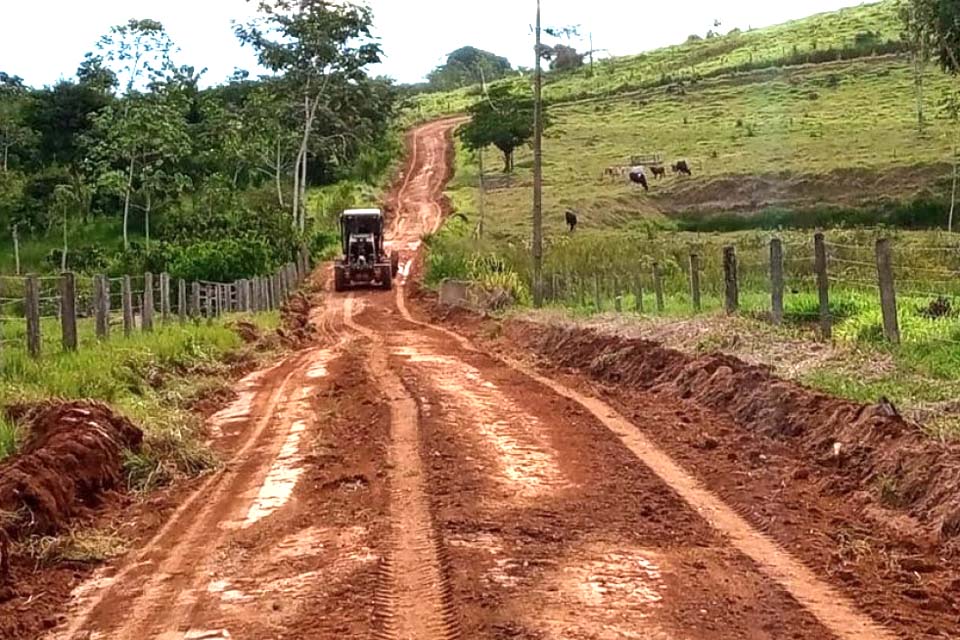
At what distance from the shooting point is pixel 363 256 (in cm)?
4709

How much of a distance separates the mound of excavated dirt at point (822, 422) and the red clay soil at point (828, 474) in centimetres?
2

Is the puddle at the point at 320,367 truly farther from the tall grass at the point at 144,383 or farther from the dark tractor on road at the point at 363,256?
the dark tractor on road at the point at 363,256

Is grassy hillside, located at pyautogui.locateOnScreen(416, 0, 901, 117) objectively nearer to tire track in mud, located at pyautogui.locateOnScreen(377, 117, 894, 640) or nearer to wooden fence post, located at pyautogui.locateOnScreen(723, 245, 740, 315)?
wooden fence post, located at pyautogui.locateOnScreen(723, 245, 740, 315)

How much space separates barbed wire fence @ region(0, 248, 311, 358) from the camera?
18000 mm

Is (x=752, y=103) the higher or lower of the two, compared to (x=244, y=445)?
higher

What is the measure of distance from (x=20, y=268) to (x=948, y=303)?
51.2 metres

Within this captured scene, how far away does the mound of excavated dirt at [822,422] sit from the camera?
9.07 m

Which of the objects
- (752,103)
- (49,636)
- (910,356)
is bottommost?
(49,636)

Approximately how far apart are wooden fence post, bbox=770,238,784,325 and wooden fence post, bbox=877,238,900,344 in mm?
3373

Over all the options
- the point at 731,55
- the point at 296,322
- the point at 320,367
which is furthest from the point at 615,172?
the point at 320,367

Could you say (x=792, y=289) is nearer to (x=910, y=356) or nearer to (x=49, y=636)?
(x=910, y=356)

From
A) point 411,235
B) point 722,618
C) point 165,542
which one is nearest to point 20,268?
point 411,235

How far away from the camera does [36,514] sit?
9508 millimetres

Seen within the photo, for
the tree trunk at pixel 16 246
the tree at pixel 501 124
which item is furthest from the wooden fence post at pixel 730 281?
the tree at pixel 501 124
